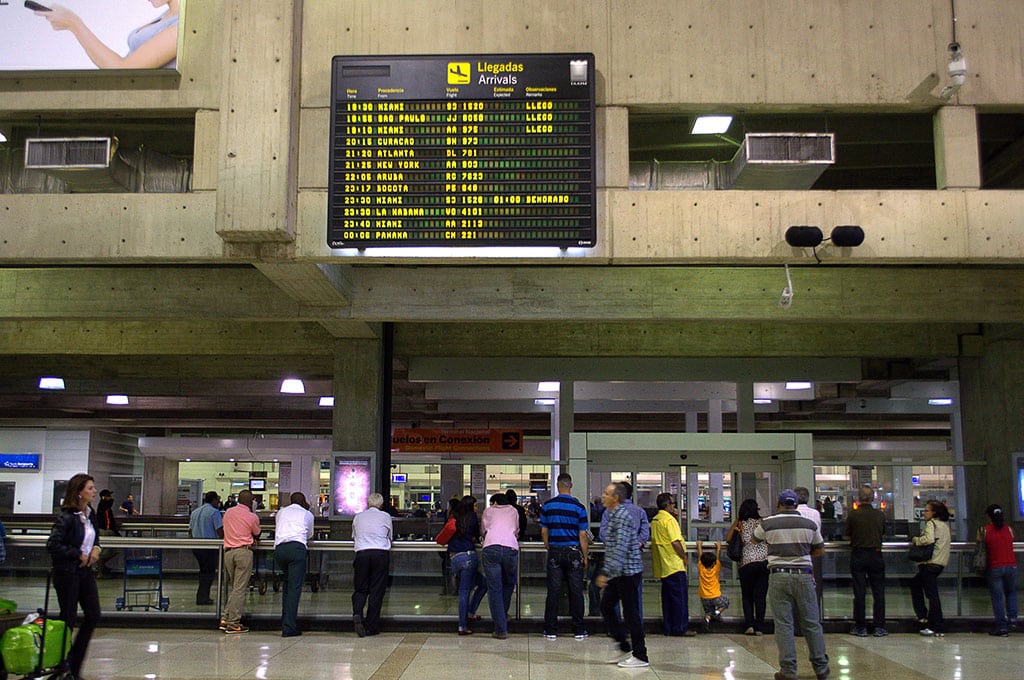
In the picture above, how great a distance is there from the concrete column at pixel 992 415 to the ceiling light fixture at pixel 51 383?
1611 cm

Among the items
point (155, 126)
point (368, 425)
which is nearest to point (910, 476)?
point (368, 425)

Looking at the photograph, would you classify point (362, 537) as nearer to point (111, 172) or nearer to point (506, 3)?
point (111, 172)

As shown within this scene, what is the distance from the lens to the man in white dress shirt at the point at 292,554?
31.6ft

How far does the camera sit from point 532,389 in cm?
1753

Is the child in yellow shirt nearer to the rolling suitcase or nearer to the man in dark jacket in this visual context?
the man in dark jacket

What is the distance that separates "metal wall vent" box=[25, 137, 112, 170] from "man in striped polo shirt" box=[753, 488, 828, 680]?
6.67 metres

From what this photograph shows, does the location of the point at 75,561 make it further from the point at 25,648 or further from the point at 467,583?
the point at 467,583

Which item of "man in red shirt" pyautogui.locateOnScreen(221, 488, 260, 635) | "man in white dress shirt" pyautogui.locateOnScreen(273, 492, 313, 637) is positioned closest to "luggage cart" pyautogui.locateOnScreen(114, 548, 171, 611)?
"man in red shirt" pyautogui.locateOnScreen(221, 488, 260, 635)

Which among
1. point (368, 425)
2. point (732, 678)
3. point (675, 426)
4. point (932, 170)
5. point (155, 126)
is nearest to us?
point (732, 678)

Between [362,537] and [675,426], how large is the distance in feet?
67.7

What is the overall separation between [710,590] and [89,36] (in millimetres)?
7925

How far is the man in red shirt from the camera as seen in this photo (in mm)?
9820

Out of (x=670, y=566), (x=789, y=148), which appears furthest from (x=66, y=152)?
(x=670, y=566)

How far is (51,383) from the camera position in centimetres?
1814
